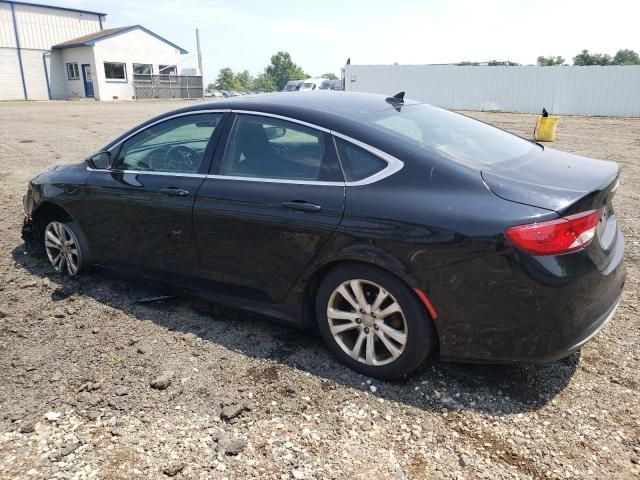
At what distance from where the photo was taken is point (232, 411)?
2826 mm

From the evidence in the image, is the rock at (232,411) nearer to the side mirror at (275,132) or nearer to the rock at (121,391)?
the rock at (121,391)

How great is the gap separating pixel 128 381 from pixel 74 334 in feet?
2.75

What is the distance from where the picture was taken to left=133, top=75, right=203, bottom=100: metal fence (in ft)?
141

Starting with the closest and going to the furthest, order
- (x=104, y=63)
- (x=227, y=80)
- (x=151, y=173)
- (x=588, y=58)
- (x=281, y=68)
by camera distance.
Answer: (x=151, y=173)
(x=104, y=63)
(x=588, y=58)
(x=227, y=80)
(x=281, y=68)

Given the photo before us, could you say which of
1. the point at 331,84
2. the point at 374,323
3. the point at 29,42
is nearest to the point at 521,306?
the point at 374,323

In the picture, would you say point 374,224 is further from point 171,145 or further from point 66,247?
point 66,247

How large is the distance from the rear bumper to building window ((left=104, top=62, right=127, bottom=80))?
4419 centimetres

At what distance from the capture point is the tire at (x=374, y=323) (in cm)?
284

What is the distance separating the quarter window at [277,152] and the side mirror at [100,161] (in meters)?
1.25

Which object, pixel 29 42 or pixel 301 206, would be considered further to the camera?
pixel 29 42

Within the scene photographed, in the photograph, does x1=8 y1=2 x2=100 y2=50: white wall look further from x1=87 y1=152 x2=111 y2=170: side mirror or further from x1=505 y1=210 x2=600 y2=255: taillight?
x1=505 y1=210 x2=600 y2=255: taillight

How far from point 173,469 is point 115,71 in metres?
45.2

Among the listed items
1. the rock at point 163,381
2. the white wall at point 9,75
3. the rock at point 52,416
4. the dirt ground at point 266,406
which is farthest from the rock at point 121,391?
the white wall at point 9,75

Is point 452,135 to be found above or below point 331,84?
below
